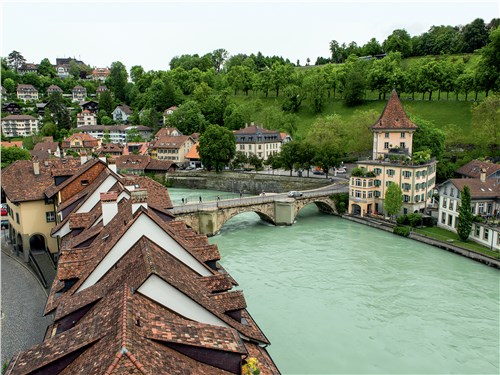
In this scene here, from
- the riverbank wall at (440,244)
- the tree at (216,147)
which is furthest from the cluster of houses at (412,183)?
the tree at (216,147)

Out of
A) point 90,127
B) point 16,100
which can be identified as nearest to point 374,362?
point 90,127

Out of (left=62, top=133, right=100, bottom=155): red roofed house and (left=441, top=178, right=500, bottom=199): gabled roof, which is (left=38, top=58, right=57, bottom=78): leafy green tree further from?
(left=441, top=178, right=500, bottom=199): gabled roof

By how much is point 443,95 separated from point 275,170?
42.3 metres

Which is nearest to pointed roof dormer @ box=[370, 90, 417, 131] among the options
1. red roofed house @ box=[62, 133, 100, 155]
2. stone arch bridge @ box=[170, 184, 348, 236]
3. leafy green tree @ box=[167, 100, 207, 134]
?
stone arch bridge @ box=[170, 184, 348, 236]

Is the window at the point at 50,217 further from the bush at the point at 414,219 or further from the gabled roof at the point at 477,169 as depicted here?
the gabled roof at the point at 477,169

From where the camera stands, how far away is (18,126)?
11656 centimetres

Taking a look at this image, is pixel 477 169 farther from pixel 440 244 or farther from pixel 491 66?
pixel 491 66

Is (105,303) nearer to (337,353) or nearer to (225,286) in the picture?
(225,286)

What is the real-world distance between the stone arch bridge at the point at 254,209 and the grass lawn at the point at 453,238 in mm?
13169

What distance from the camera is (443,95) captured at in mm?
93625

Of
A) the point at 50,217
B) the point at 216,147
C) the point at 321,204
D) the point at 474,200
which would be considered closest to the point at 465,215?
the point at 474,200

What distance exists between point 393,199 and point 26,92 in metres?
134

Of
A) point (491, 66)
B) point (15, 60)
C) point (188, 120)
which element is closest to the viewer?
point (491, 66)

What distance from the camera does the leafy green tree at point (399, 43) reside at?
125 meters
